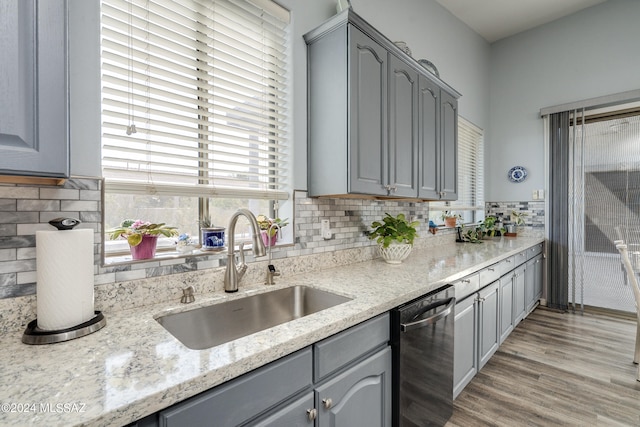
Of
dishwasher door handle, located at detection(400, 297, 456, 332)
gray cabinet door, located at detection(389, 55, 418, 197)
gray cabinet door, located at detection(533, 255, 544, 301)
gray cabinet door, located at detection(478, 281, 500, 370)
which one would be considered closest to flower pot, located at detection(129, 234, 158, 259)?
dishwasher door handle, located at detection(400, 297, 456, 332)

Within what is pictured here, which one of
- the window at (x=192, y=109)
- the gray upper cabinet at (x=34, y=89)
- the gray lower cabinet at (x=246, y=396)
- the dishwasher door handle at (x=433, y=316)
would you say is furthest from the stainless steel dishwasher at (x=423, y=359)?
the gray upper cabinet at (x=34, y=89)

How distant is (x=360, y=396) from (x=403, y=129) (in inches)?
61.6

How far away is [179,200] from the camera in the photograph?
4.99 feet

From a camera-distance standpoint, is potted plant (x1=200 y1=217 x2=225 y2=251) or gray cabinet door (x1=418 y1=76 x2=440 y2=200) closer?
potted plant (x1=200 y1=217 x2=225 y2=251)

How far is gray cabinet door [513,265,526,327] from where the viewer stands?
279cm

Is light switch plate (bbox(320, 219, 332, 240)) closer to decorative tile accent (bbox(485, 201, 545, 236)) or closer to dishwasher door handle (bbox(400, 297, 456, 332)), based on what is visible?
dishwasher door handle (bbox(400, 297, 456, 332))

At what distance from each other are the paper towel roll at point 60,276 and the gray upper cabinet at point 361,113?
1.14m

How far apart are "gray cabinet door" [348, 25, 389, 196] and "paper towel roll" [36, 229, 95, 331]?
1.15 m

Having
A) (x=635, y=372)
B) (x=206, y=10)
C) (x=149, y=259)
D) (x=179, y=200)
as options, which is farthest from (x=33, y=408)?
(x=635, y=372)

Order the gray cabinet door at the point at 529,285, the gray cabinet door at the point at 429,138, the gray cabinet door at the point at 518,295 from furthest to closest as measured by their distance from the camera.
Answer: the gray cabinet door at the point at 529,285 → the gray cabinet door at the point at 518,295 → the gray cabinet door at the point at 429,138

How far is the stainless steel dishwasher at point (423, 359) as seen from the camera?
4.26ft

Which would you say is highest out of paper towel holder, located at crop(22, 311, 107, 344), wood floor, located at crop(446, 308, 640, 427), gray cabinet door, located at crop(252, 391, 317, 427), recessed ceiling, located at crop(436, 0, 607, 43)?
recessed ceiling, located at crop(436, 0, 607, 43)

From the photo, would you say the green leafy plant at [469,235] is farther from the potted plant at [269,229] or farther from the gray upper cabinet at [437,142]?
the potted plant at [269,229]

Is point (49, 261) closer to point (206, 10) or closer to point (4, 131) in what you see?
point (4, 131)
